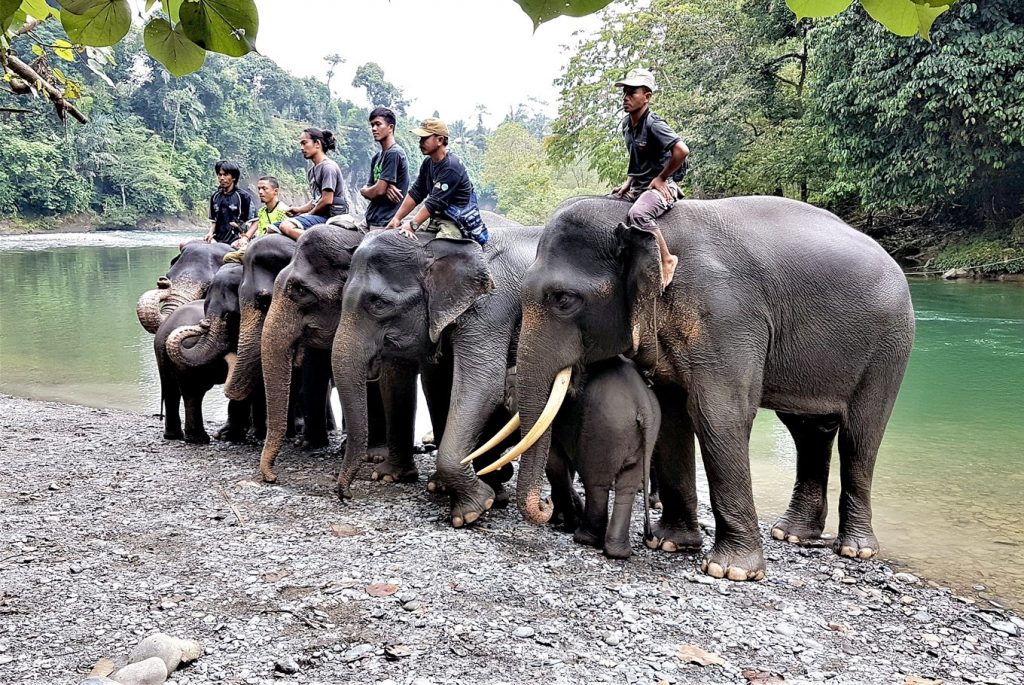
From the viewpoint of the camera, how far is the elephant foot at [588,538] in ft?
16.0

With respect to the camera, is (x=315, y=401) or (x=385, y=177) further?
(x=315, y=401)

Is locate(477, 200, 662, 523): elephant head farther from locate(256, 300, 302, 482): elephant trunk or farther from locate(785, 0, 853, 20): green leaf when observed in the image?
locate(785, 0, 853, 20): green leaf

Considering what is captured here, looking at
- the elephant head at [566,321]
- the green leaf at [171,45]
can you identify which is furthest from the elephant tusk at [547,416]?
the green leaf at [171,45]

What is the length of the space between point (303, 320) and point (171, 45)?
5.00 metres

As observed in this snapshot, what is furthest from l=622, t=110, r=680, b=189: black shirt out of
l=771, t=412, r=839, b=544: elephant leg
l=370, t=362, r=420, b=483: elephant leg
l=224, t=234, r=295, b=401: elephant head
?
l=224, t=234, r=295, b=401: elephant head

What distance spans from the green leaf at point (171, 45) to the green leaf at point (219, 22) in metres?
0.08

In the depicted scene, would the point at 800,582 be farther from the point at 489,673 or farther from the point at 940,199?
the point at 940,199

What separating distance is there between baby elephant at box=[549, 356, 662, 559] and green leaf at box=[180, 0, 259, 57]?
358 centimetres

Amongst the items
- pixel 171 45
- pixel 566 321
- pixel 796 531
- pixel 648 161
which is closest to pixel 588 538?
pixel 566 321

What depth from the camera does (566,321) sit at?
4734 millimetres

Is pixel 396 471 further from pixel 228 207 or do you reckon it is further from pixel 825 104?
pixel 825 104

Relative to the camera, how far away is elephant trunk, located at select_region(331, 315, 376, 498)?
5.45m

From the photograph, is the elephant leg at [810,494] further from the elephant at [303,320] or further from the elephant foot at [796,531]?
the elephant at [303,320]

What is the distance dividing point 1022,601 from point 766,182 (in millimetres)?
21595
